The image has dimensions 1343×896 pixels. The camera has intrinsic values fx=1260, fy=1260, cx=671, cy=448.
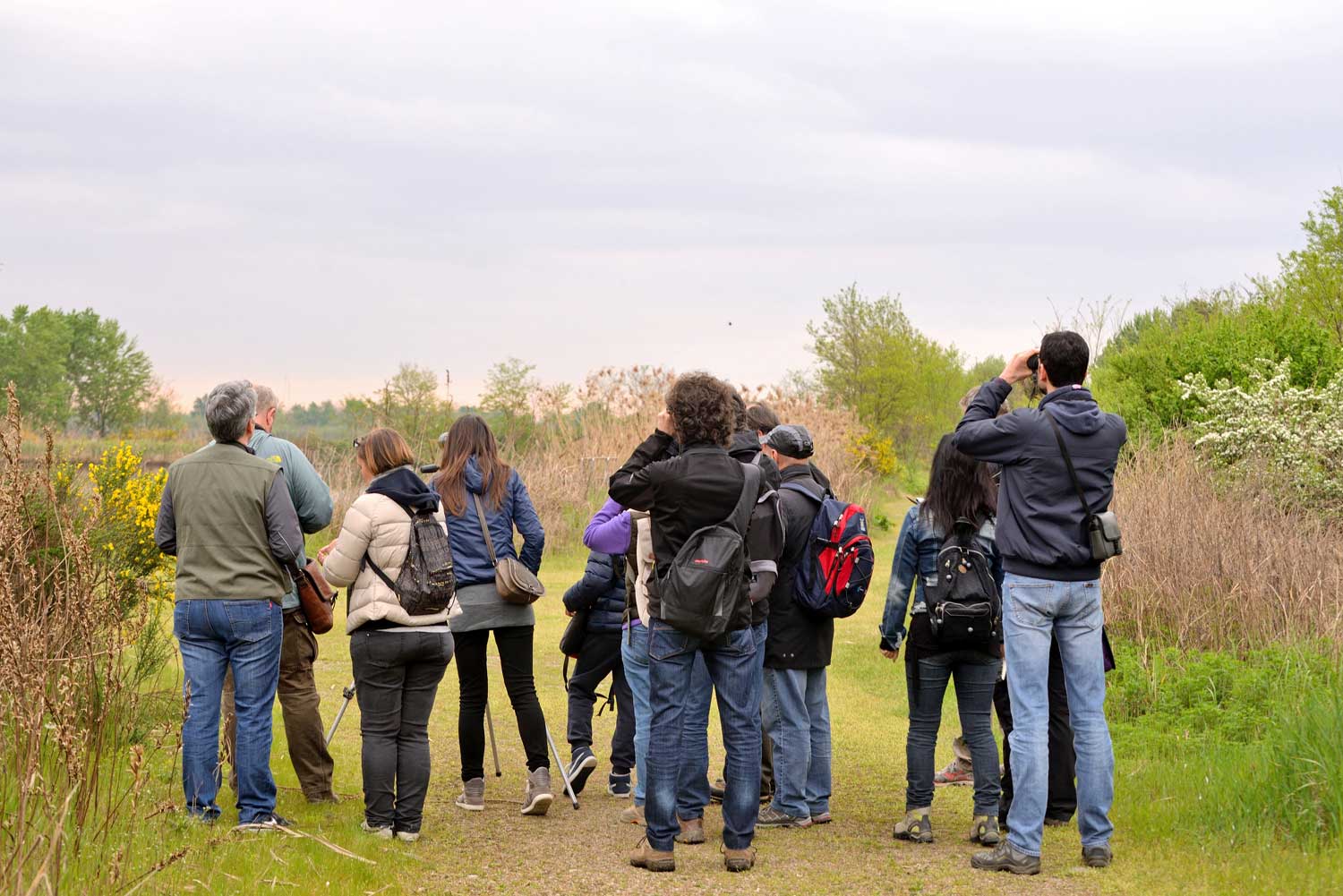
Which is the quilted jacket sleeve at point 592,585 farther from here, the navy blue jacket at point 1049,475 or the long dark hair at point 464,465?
the navy blue jacket at point 1049,475

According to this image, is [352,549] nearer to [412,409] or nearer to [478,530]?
[478,530]

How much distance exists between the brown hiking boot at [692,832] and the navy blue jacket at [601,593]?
1171 mm

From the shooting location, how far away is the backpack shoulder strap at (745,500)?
17.7ft

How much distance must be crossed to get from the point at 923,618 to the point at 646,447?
157cm

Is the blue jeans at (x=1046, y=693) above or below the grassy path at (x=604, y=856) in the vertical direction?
above

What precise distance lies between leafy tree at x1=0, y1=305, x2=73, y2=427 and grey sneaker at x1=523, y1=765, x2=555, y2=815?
76173 millimetres

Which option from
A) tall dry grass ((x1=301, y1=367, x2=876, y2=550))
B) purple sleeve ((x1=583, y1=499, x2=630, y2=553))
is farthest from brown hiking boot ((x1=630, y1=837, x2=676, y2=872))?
tall dry grass ((x1=301, y1=367, x2=876, y2=550))

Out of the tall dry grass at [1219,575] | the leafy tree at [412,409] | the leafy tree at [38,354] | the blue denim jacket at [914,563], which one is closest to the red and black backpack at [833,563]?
the blue denim jacket at [914,563]

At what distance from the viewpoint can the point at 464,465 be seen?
6445 mm

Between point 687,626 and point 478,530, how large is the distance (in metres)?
1.67

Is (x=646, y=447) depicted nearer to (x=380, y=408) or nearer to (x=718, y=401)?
(x=718, y=401)

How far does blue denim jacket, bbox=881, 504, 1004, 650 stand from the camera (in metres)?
5.98

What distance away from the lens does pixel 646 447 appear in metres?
5.54

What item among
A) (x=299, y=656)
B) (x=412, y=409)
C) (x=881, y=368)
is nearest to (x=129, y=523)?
(x=299, y=656)
